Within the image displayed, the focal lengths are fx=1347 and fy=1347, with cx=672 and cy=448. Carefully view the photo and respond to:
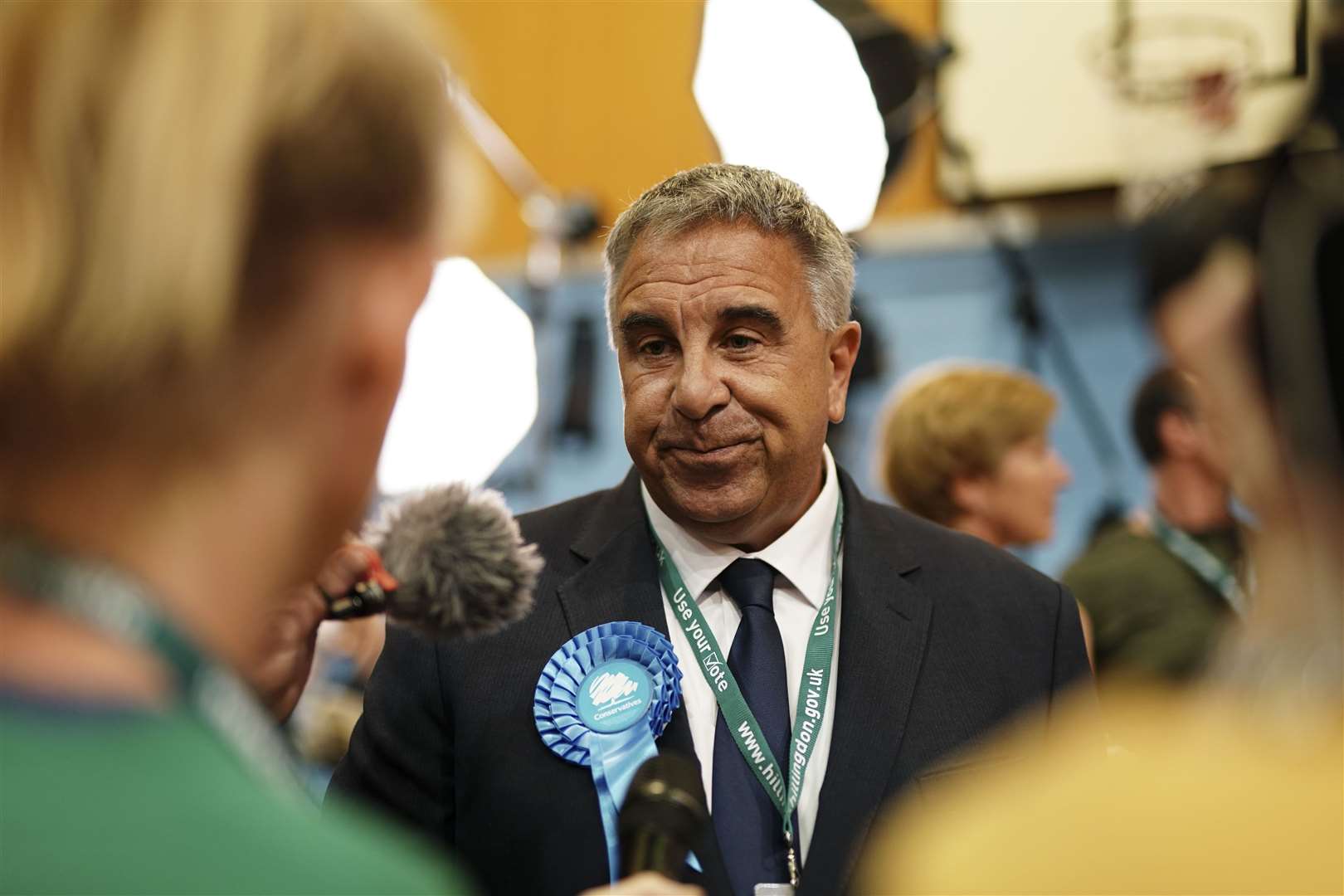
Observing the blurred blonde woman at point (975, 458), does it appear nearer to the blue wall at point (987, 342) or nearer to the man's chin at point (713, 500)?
the man's chin at point (713, 500)

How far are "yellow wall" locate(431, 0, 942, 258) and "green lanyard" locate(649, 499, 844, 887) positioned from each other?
18.8ft

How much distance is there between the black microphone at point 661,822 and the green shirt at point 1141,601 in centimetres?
222

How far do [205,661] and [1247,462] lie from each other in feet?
2.24

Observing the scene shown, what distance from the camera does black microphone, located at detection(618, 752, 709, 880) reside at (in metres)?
1.31

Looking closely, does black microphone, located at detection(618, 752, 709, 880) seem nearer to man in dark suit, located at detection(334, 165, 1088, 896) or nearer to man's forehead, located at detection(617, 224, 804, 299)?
man in dark suit, located at detection(334, 165, 1088, 896)

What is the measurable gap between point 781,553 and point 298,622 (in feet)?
2.86

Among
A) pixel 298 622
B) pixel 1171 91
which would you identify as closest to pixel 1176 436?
pixel 1171 91

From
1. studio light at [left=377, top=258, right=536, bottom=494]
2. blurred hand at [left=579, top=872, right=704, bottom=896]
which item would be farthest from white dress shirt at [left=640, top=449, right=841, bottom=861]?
studio light at [left=377, top=258, right=536, bottom=494]

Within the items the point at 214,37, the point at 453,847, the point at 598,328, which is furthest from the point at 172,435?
the point at 598,328

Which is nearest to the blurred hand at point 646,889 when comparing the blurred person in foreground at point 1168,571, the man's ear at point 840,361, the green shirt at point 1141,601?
the man's ear at point 840,361

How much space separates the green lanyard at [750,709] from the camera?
2.09 metres

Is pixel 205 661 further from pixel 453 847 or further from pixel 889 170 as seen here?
pixel 889 170

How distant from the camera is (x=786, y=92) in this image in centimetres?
443

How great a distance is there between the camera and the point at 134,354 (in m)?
0.72
